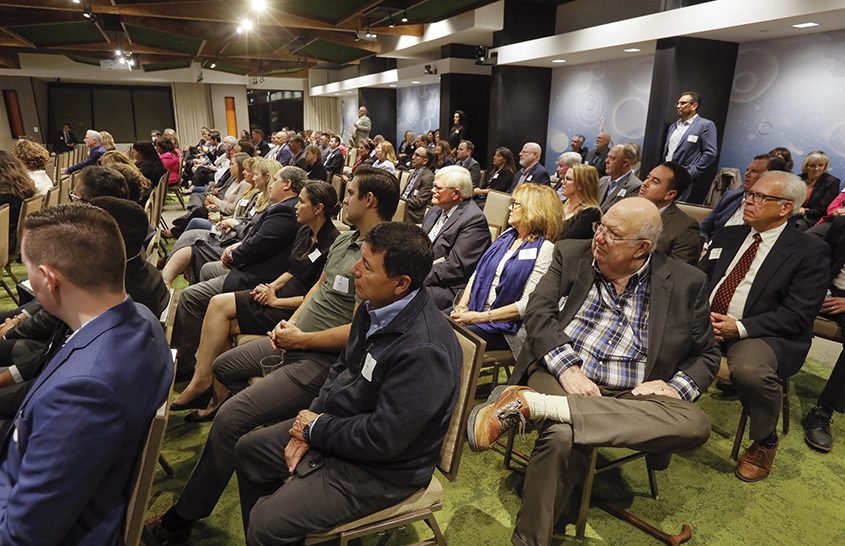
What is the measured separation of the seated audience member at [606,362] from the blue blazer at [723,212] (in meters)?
2.08

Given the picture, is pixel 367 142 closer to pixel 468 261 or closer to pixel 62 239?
pixel 468 261

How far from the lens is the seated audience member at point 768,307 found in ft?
7.66

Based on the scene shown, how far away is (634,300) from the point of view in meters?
2.07

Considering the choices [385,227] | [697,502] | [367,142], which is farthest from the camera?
[367,142]

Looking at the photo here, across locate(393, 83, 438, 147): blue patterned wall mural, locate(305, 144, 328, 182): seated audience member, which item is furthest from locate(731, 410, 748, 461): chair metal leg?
locate(393, 83, 438, 147): blue patterned wall mural

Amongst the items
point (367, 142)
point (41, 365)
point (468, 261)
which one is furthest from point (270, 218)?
point (367, 142)

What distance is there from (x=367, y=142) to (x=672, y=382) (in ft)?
25.0

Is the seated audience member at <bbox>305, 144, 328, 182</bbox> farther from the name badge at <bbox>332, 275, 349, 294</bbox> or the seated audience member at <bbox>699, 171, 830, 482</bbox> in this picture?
the seated audience member at <bbox>699, 171, 830, 482</bbox>

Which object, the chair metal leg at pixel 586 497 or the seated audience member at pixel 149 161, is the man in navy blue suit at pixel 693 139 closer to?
the chair metal leg at pixel 586 497

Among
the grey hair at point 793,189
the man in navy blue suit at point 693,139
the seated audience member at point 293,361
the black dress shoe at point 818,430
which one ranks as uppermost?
the man in navy blue suit at point 693,139

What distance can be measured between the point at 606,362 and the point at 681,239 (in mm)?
1183

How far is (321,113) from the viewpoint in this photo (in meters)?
20.3

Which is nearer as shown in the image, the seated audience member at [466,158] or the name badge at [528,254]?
the name badge at [528,254]

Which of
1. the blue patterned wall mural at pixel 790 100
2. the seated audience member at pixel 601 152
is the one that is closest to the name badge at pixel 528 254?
the blue patterned wall mural at pixel 790 100
